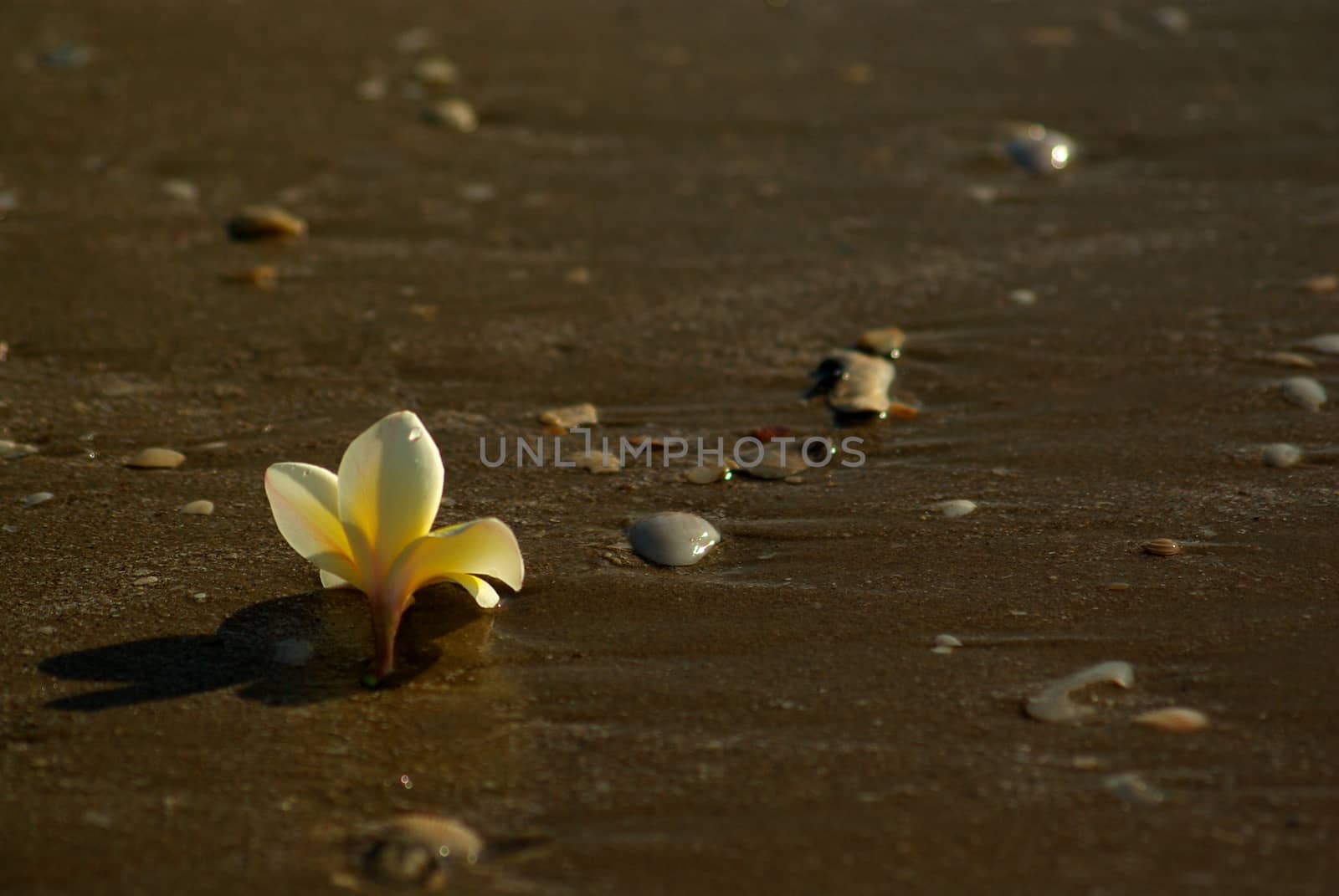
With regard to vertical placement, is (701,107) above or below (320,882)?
above


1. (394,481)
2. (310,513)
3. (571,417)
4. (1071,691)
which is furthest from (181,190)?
(1071,691)

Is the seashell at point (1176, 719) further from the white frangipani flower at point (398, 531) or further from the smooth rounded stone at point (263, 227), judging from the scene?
the smooth rounded stone at point (263, 227)

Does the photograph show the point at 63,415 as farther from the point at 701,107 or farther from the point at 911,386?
the point at 701,107

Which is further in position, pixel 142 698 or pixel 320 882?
pixel 142 698

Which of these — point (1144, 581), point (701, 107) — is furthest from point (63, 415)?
point (701, 107)

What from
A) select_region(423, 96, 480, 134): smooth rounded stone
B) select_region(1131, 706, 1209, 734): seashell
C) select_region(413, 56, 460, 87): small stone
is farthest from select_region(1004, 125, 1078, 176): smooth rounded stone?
select_region(1131, 706, 1209, 734): seashell

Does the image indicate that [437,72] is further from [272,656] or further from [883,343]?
[272,656]
